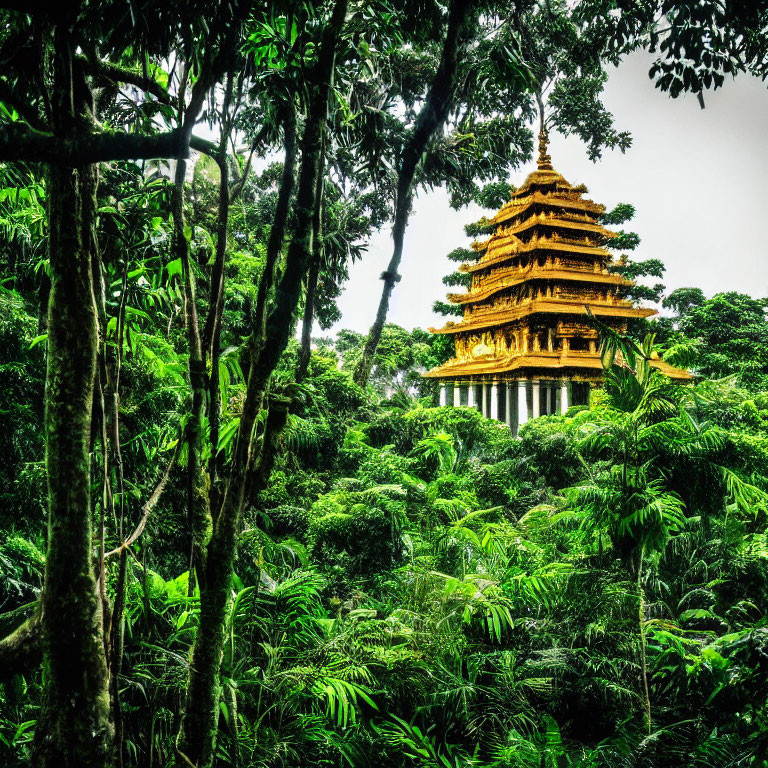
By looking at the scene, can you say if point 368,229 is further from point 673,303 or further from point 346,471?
point 673,303

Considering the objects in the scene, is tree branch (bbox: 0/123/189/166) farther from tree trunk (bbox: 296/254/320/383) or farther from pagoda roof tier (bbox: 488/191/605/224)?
pagoda roof tier (bbox: 488/191/605/224)

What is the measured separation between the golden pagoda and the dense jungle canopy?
8.96 metres

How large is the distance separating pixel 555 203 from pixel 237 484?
59.0ft

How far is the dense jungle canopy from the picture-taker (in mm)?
1520

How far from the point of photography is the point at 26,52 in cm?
171

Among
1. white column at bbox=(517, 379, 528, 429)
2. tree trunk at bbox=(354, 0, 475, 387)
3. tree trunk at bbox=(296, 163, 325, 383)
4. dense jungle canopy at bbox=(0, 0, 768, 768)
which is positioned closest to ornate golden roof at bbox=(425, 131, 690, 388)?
white column at bbox=(517, 379, 528, 429)

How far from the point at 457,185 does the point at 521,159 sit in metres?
A: 1.85

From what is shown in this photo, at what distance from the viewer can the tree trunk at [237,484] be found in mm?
1899

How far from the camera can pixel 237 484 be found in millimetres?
1921

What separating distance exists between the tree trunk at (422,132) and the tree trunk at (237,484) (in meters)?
3.07

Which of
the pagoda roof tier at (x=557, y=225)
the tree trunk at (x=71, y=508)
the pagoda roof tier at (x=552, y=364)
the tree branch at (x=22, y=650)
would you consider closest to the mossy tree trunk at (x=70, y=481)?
the tree trunk at (x=71, y=508)

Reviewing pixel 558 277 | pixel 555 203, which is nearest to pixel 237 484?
pixel 558 277

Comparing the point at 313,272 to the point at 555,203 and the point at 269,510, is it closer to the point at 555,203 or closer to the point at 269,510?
the point at 269,510

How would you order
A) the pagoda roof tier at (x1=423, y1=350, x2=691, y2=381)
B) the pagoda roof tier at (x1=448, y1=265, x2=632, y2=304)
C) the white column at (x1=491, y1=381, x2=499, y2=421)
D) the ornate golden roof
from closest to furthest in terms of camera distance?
the pagoda roof tier at (x1=423, y1=350, x2=691, y2=381), the ornate golden roof, the pagoda roof tier at (x1=448, y1=265, x2=632, y2=304), the white column at (x1=491, y1=381, x2=499, y2=421)
